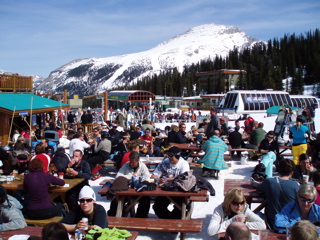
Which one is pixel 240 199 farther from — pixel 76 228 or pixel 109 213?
pixel 109 213

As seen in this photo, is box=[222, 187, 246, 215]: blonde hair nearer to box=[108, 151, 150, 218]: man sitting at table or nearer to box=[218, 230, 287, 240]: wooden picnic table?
box=[218, 230, 287, 240]: wooden picnic table

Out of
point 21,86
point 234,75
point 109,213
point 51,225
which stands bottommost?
point 109,213

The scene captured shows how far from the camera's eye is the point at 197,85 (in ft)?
356

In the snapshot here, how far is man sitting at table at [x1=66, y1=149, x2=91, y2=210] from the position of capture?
18.7ft

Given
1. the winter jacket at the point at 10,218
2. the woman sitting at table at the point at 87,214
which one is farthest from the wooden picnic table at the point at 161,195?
the winter jacket at the point at 10,218

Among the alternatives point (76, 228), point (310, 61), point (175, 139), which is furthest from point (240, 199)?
point (310, 61)

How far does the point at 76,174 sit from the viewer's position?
18.8ft

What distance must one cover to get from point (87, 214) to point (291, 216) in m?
2.29

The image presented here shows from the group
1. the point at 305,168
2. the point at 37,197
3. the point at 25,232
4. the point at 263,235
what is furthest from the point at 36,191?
the point at 305,168

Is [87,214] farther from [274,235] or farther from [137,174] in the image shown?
[274,235]

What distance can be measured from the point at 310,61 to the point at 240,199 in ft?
304

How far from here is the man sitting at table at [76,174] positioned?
5699 mm

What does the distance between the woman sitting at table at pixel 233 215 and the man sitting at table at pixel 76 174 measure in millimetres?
2815

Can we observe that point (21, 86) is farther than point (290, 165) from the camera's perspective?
Yes
